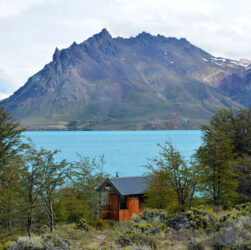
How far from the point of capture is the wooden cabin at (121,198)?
27.2 metres

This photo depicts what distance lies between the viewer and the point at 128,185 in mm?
27875


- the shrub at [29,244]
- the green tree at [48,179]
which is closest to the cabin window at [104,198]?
the green tree at [48,179]

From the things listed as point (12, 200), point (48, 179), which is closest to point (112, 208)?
point (48, 179)

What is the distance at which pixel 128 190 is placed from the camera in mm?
27359

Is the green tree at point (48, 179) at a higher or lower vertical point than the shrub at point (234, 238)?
higher

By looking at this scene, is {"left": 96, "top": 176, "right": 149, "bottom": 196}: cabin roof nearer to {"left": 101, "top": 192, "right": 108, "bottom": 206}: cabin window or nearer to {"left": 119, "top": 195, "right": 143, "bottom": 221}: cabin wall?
{"left": 119, "top": 195, "right": 143, "bottom": 221}: cabin wall

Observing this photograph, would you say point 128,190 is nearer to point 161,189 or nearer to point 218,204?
point 161,189

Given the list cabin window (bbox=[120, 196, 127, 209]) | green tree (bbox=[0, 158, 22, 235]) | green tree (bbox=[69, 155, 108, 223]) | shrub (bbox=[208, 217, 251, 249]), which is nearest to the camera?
shrub (bbox=[208, 217, 251, 249])

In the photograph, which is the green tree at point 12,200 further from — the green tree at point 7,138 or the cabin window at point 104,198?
the green tree at point 7,138

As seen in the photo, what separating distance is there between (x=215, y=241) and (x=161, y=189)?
49.1 ft

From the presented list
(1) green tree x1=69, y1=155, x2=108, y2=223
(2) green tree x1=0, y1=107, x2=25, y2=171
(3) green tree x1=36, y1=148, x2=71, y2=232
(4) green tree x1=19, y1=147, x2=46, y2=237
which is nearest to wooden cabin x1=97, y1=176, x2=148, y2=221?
(1) green tree x1=69, y1=155, x2=108, y2=223

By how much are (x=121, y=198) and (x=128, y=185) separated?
1387 millimetres

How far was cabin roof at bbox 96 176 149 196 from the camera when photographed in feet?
89.2

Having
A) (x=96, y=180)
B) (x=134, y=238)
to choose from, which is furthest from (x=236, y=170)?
(x=134, y=238)
